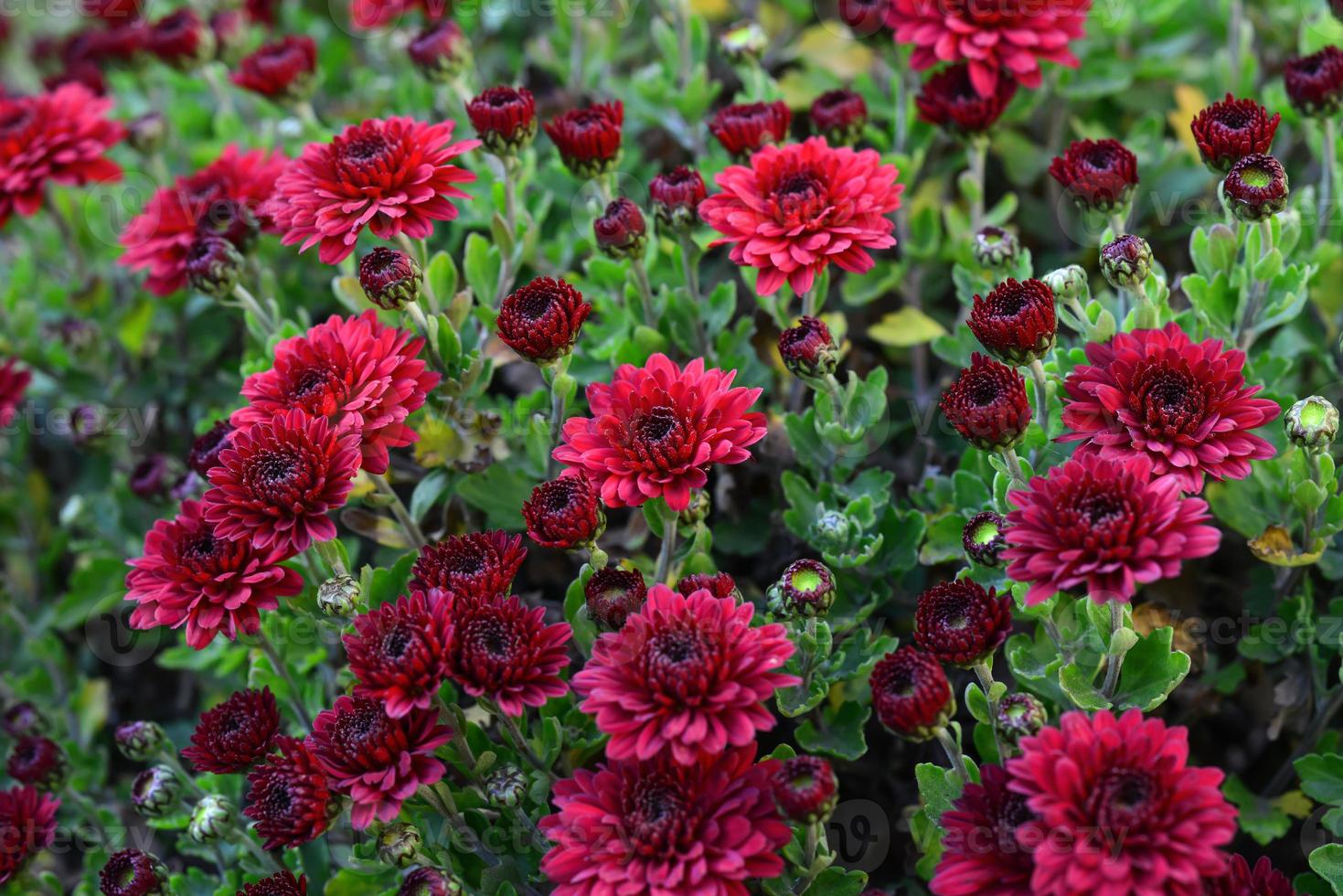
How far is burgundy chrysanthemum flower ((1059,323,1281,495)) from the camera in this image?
1602mm

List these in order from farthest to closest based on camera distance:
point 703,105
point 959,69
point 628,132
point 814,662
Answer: point 628,132 → point 703,105 → point 959,69 → point 814,662

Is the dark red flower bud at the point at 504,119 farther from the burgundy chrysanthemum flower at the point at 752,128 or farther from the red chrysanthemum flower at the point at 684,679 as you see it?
the red chrysanthemum flower at the point at 684,679

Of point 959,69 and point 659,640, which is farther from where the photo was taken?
point 959,69

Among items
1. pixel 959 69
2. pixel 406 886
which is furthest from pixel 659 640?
pixel 959 69

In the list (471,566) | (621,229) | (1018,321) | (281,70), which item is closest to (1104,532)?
(1018,321)

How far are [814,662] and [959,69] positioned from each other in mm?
1226

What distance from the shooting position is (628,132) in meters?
2.83

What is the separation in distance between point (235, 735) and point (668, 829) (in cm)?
71

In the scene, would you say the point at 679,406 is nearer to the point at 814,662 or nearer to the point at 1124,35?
the point at 814,662

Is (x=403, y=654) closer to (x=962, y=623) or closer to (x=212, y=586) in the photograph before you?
(x=212, y=586)

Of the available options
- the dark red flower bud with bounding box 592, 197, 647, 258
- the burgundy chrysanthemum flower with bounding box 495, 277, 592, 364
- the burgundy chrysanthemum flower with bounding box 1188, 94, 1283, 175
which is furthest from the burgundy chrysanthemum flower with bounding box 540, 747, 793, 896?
the burgundy chrysanthemum flower with bounding box 1188, 94, 1283, 175

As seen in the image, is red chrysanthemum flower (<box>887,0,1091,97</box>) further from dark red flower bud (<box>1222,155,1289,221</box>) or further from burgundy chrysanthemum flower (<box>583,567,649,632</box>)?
burgundy chrysanthemum flower (<box>583,567,649,632</box>)

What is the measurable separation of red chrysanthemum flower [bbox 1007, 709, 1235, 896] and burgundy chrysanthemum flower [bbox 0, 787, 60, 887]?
5.19 feet

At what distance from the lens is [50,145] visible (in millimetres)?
2600
